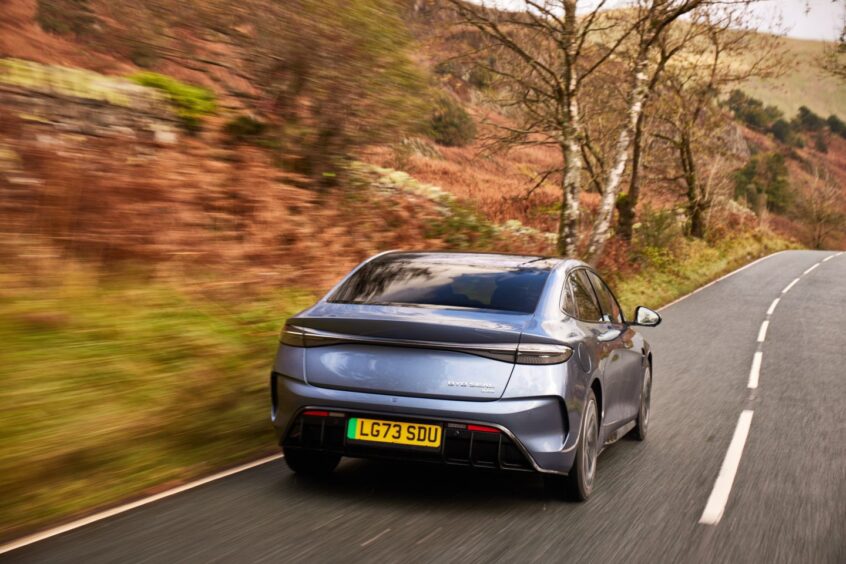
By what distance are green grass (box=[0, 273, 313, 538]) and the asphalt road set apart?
0.48 metres

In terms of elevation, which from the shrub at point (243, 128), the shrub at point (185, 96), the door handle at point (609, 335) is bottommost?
the door handle at point (609, 335)

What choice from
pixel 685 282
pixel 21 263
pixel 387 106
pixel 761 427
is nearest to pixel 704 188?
pixel 685 282

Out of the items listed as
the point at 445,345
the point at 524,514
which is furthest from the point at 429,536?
the point at 445,345

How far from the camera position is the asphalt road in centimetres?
457

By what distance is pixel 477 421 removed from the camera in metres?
5.11

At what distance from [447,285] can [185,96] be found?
9469 mm

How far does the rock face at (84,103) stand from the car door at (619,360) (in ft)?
25.1

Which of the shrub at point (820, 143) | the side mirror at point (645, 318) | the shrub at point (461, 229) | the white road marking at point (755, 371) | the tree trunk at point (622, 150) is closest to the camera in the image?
the side mirror at point (645, 318)

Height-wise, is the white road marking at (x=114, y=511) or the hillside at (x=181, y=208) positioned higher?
the hillside at (x=181, y=208)

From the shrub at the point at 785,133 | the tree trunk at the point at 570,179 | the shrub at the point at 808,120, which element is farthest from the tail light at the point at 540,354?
the shrub at the point at 808,120

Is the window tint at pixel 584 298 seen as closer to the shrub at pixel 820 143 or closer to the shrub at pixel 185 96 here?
the shrub at pixel 185 96

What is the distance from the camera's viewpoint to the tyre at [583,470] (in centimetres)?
558

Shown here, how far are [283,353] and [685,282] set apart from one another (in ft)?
79.2

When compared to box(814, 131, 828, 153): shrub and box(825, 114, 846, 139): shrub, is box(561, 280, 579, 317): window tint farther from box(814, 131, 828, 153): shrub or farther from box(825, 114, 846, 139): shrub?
box(825, 114, 846, 139): shrub
